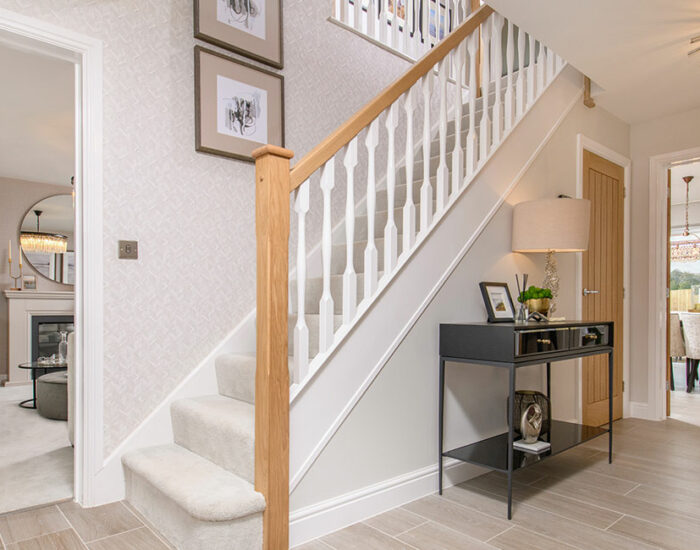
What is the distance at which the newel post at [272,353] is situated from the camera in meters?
1.79

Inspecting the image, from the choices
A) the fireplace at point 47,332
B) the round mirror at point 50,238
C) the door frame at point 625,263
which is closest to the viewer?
the door frame at point 625,263

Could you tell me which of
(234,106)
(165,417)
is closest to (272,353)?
(165,417)

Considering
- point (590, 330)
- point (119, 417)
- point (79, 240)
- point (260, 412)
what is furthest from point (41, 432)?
point (590, 330)

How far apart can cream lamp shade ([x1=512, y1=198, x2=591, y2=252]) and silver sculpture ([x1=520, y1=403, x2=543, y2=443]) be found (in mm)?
950

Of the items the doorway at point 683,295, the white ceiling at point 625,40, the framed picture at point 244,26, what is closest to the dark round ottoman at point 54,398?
the framed picture at point 244,26

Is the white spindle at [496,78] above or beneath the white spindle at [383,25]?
beneath

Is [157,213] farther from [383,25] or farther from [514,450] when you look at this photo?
[383,25]

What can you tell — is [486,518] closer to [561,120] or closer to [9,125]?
[561,120]

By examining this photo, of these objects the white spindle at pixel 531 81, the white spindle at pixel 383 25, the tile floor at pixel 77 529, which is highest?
the white spindle at pixel 383 25

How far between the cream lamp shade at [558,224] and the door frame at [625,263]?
85 cm

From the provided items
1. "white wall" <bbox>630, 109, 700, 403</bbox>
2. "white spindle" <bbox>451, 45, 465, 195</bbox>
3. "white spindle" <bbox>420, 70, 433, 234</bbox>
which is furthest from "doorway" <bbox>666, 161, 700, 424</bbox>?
"white spindle" <bbox>420, 70, 433, 234</bbox>

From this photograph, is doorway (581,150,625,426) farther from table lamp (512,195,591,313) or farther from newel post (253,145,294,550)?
newel post (253,145,294,550)

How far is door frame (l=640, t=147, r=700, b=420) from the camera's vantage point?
4156 mm

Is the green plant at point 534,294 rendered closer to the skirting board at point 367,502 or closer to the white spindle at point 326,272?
the skirting board at point 367,502
